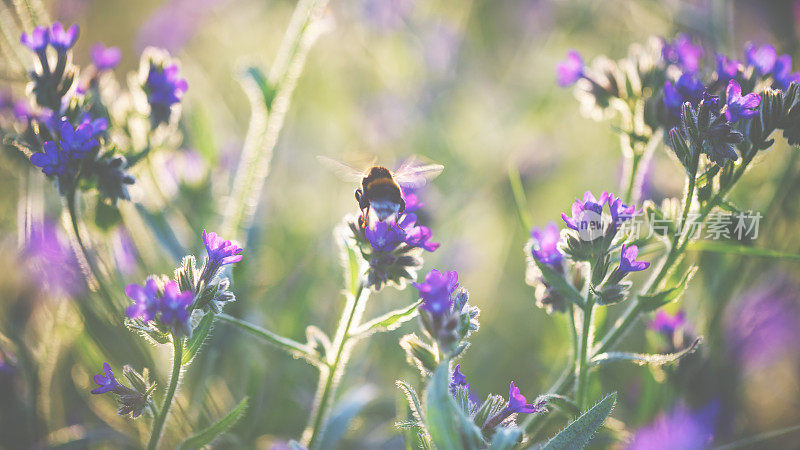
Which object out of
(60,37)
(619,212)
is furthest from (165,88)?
(619,212)

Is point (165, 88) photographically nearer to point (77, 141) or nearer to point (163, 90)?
point (163, 90)

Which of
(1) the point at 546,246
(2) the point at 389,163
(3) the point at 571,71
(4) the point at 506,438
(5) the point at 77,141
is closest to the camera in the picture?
(4) the point at 506,438

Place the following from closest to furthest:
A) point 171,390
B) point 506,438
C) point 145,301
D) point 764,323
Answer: point 506,438 → point 145,301 → point 171,390 → point 764,323

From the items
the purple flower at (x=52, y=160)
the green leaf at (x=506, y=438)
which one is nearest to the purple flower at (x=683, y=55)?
the green leaf at (x=506, y=438)

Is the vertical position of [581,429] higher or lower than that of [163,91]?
lower

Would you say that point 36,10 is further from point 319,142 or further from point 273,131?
point 319,142

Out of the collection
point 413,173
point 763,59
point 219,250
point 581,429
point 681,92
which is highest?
point 763,59

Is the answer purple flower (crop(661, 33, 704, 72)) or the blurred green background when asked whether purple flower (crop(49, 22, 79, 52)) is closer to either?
the blurred green background

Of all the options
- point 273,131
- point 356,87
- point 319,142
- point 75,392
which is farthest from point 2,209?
point 356,87

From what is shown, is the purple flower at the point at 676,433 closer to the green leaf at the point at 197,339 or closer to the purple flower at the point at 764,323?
the purple flower at the point at 764,323
